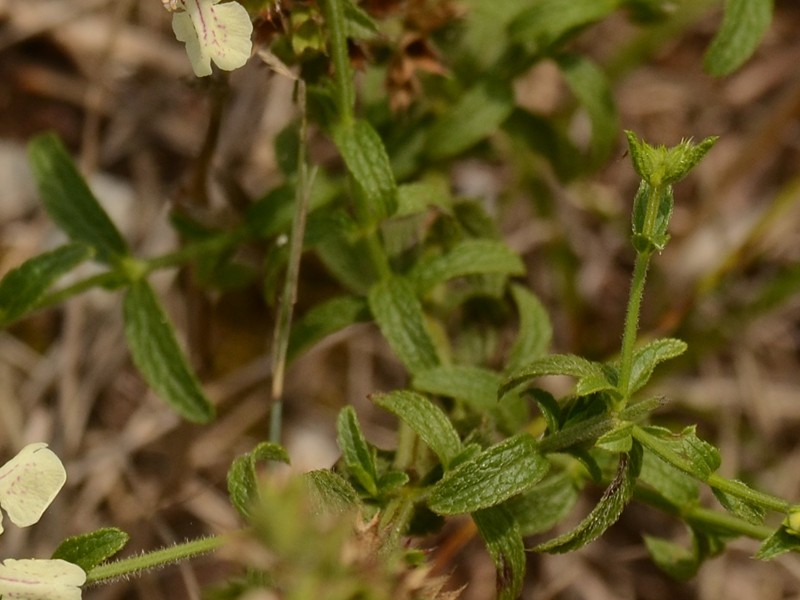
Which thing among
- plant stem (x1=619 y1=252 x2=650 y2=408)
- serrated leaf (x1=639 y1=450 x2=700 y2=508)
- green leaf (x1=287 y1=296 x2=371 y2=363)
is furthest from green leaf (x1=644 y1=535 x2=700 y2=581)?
green leaf (x1=287 y1=296 x2=371 y2=363)

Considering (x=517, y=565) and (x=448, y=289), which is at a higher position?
(x=448, y=289)

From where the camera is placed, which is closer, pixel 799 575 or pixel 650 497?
pixel 650 497

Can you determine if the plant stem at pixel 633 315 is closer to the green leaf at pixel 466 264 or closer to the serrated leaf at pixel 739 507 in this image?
the serrated leaf at pixel 739 507

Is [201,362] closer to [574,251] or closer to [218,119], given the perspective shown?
[218,119]

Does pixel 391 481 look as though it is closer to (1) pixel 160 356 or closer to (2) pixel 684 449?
(2) pixel 684 449

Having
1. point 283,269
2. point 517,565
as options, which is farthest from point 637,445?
point 283,269

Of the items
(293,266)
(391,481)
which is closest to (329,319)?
(293,266)

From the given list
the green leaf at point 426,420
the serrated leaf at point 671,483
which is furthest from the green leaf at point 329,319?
the serrated leaf at point 671,483

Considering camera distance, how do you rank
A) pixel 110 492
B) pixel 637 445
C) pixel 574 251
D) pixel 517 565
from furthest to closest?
1. pixel 574 251
2. pixel 110 492
3. pixel 517 565
4. pixel 637 445
